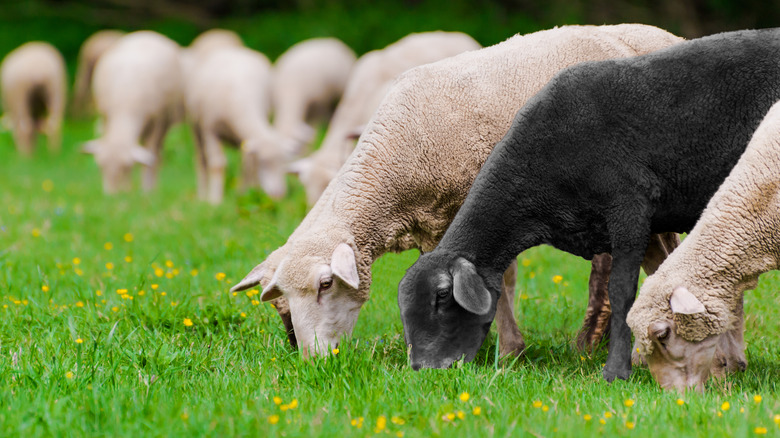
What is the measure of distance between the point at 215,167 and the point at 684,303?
8.18 meters

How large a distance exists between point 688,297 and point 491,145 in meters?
1.45

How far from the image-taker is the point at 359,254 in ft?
15.2

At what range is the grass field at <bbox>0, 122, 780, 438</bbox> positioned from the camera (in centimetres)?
322

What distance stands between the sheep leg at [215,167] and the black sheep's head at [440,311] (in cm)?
679

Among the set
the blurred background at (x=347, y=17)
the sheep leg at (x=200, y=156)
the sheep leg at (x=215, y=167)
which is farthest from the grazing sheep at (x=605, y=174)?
the blurred background at (x=347, y=17)

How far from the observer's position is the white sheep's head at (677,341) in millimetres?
3699

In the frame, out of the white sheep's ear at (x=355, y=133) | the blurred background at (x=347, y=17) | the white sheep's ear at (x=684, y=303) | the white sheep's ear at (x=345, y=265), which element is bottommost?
the white sheep's ear at (x=345, y=265)

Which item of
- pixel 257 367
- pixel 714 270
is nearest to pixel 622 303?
pixel 714 270

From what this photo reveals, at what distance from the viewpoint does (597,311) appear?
4.91m

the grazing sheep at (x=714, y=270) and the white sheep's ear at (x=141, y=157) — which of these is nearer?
the grazing sheep at (x=714, y=270)

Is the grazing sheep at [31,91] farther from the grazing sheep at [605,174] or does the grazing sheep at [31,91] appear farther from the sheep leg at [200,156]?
the grazing sheep at [605,174]

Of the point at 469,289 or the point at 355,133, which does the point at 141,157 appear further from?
the point at 469,289

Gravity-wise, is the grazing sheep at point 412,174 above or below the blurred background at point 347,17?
below

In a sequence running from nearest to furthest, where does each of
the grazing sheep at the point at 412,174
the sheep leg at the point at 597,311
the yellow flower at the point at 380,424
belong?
the yellow flower at the point at 380,424
the grazing sheep at the point at 412,174
the sheep leg at the point at 597,311
